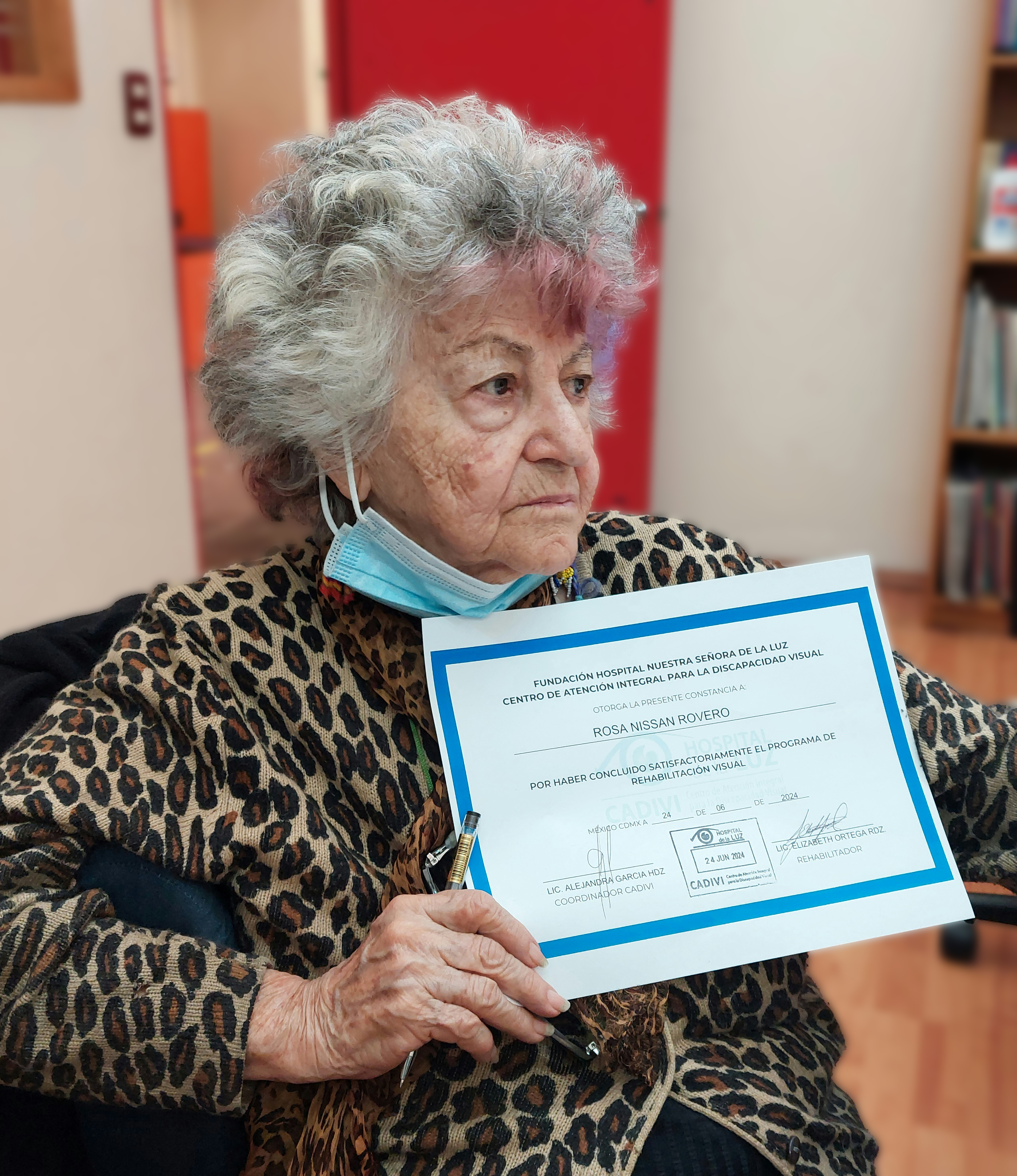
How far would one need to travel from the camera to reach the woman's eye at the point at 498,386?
1060 mm

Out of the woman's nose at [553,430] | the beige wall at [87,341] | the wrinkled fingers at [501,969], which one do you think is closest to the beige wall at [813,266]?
the beige wall at [87,341]

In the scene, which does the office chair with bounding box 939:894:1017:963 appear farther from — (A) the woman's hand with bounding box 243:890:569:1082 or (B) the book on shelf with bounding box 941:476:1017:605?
(B) the book on shelf with bounding box 941:476:1017:605

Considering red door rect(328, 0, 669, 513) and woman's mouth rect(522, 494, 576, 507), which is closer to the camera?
woman's mouth rect(522, 494, 576, 507)

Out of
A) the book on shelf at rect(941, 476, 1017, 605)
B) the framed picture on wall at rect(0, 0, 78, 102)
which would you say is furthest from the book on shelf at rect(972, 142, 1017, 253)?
the framed picture on wall at rect(0, 0, 78, 102)

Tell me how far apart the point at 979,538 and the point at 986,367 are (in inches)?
21.9

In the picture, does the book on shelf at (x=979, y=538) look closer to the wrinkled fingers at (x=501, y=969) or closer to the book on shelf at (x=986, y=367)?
the book on shelf at (x=986, y=367)

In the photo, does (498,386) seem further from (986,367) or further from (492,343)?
(986,367)

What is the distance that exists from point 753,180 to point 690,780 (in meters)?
3.23

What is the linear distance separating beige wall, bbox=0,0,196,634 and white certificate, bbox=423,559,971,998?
2.08 m

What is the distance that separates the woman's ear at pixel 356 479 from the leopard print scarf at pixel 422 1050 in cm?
9

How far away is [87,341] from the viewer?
121 inches

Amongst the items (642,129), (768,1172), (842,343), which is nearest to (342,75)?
(642,129)
